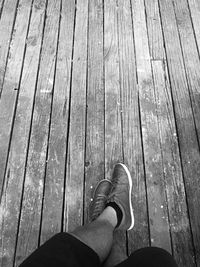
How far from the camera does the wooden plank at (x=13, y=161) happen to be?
142 cm

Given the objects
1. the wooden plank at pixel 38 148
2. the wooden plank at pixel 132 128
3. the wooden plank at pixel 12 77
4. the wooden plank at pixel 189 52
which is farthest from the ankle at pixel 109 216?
the wooden plank at pixel 189 52

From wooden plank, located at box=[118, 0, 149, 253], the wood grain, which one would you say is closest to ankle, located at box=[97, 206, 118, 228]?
wooden plank, located at box=[118, 0, 149, 253]

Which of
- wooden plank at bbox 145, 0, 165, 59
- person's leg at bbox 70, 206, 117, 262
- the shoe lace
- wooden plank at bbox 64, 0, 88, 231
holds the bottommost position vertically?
person's leg at bbox 70, 206, 117, 262

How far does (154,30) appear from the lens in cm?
204

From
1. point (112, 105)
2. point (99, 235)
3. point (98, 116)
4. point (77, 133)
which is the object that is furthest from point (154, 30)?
point (99, 235)

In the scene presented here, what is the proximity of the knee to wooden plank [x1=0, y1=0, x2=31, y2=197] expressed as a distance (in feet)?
2.76

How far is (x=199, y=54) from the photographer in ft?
6.36

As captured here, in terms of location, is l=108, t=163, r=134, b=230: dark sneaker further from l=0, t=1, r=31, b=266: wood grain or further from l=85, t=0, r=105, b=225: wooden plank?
l=0, t=1, r=31, b=266: wood grain

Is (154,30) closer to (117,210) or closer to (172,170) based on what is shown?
(172,170)

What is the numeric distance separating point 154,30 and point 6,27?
1.06 metres

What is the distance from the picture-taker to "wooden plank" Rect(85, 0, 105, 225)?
1582mm

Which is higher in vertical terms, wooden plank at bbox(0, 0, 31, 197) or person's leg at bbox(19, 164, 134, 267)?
wooden plank at bbox(0, 0, 31, 197)

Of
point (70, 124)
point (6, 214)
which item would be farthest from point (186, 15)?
point (6, 214)

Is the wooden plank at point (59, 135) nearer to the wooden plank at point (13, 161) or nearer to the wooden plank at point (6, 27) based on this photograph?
the wooden plank at point (13, 161)
